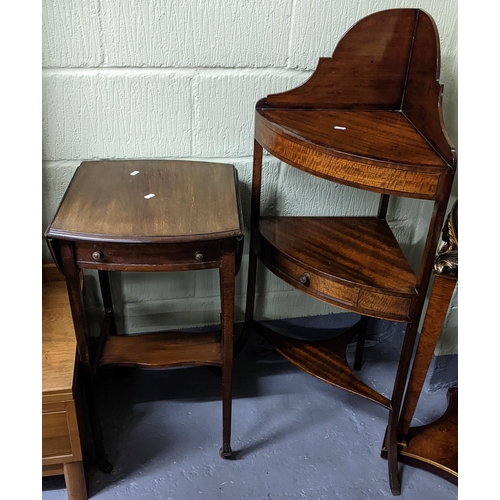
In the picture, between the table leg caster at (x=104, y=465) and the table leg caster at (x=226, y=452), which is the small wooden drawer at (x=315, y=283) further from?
the table leg caster at (x=104, y=465)

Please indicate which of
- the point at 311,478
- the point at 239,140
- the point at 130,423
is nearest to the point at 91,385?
the point at 130,423

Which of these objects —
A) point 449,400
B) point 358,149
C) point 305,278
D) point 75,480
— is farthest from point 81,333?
point 449,400

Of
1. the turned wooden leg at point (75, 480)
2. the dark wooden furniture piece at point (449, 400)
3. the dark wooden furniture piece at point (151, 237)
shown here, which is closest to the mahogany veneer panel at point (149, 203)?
the dark wooden furniture piece at point (151, 237)

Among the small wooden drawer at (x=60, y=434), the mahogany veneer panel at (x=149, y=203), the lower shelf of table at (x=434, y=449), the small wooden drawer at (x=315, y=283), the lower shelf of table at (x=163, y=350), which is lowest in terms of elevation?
the lower shelf of table at (x=434, y=449)

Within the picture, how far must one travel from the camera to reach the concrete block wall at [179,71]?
4.26 ft

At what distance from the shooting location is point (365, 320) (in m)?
1.72

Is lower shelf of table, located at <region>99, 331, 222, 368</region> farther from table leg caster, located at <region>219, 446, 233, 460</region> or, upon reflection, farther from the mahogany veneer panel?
the mahogany veneer panel

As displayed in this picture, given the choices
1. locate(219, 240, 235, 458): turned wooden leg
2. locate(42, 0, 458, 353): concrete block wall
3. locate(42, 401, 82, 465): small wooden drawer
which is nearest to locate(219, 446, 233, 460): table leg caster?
locate(219, 240, 235, 458): turned wooden leg

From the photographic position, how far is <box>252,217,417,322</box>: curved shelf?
48.7 inches

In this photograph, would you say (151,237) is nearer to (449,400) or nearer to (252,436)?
(252,436)

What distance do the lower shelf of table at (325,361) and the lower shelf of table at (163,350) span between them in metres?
0.20

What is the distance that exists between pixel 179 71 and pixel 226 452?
105cm

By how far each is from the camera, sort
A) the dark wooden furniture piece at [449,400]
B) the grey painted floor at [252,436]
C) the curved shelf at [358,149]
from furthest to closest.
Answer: the grey painted floor at [252,436], the dark wooden furniture piece at [449,400], the curved shelf at [358,149]

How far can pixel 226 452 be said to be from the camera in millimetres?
1479
